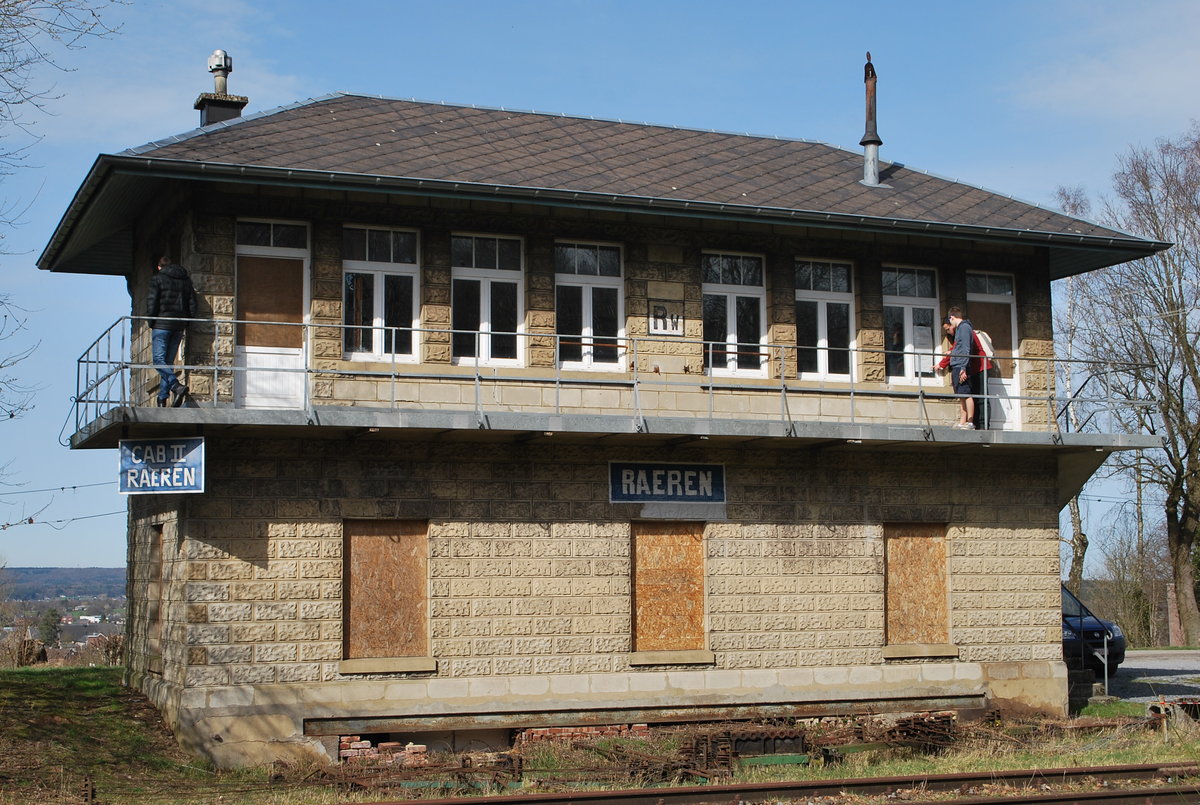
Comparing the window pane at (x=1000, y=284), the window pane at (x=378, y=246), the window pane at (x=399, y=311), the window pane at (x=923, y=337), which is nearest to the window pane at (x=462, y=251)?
the window pane at (x=399, y=311)

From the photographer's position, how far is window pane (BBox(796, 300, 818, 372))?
18.0m

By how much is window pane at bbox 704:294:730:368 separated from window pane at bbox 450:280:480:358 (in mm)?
3116

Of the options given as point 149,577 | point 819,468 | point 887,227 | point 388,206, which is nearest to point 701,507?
point 819,468

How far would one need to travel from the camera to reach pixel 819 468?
57.7 ft

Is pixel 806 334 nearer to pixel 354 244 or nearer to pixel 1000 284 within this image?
pixel 1000 284

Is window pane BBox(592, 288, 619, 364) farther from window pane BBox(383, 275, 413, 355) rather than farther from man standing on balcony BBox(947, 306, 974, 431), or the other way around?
man standing on balcony BBox(947, 306, 974, 431)

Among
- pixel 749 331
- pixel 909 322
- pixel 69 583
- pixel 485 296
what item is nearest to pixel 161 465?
pixel 485 296

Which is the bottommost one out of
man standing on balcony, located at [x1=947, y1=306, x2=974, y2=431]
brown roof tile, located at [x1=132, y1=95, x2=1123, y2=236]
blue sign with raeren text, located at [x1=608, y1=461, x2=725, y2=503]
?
blue sign with raeren text, located at [x1=608, y1=461, x2=725, y2=503]

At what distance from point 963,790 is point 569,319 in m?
7.50

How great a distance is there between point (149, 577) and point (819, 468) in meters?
9.05

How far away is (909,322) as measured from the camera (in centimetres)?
1861

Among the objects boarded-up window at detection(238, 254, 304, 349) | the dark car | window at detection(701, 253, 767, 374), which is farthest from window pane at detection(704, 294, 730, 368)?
the dark car

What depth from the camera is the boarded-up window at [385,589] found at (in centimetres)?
1540

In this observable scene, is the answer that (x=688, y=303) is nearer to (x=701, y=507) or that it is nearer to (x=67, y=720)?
(x=701, y=507)
